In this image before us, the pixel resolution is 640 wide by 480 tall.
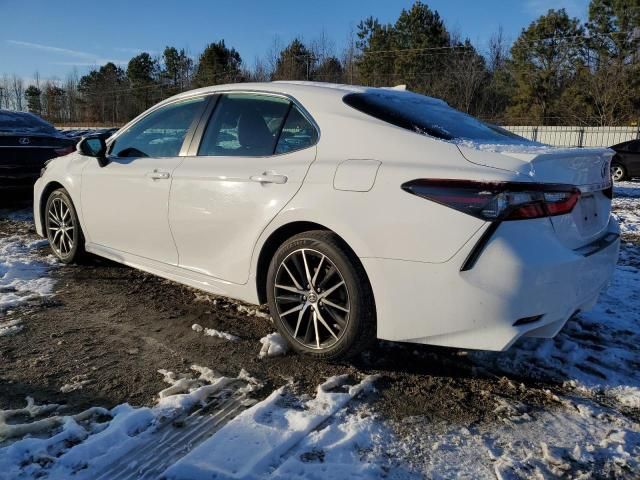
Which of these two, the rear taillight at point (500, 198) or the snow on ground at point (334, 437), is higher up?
the rear taillight at point (500, 198)

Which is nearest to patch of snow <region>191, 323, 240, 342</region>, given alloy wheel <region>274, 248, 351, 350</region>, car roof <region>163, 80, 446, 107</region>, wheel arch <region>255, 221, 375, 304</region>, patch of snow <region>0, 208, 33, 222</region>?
wheel arch <region>255, 221, 375, 304</region>

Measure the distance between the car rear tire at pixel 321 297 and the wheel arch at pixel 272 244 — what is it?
7 centimetres

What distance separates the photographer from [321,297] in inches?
122

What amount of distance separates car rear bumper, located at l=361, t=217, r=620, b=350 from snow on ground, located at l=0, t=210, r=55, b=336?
2.63 m

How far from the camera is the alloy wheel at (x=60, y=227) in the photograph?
203 inches

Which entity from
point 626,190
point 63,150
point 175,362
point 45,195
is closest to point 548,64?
point 626,190

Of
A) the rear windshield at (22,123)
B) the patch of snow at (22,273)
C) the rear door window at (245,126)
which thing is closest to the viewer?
the rear door window at (245,126)

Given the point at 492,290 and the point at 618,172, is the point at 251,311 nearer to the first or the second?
the point at 492,290

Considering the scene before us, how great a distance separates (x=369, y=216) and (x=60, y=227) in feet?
12.3

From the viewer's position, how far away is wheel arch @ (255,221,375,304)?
3.18 metres

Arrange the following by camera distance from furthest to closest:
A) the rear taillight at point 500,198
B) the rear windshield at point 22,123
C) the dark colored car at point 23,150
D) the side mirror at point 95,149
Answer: the rear windshield at point 22,123
the dark colored car at point 23,150
the side mirror at point 95,149
the rear taillight at point 500,198

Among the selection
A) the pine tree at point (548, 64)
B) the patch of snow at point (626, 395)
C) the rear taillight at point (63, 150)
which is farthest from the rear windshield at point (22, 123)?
the pine tree at point (548, 64)

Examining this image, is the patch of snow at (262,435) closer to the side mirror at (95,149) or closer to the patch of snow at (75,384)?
the patch of snow at (75,384)

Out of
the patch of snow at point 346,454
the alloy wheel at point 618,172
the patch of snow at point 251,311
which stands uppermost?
the alloy wheel at point 618,172
